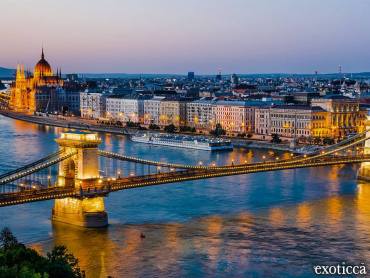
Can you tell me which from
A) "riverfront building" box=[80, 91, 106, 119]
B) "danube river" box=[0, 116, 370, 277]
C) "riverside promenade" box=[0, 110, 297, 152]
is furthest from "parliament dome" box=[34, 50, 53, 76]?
"danube river" box=[0, 116, 370, 277]

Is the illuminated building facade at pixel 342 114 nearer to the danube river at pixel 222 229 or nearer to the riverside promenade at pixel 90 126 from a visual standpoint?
the riverside promenade at pixel 90 126

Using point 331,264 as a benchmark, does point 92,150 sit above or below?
above

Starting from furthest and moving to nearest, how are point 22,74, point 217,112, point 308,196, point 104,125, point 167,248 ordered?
point 22,74 → point 104,125 → point 217,112 → point 308,196 → point 167,248

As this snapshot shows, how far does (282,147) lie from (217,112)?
1011 cm

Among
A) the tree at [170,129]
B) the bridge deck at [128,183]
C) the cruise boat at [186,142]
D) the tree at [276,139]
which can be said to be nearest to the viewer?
the bridge deck at [128,183]

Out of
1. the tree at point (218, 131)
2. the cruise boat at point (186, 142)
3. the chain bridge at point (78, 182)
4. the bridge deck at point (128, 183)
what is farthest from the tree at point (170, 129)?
the chain bridge at point (78, 182)

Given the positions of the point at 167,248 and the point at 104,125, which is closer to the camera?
the point at 167,248

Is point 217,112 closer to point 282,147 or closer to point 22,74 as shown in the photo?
point 282,147

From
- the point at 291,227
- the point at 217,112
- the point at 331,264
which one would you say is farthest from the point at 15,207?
the point at 217,112

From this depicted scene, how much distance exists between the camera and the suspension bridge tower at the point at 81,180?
15.2 metres

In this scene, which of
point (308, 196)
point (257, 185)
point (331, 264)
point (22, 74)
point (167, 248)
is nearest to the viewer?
point (331, 264)

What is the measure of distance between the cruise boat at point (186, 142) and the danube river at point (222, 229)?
9.39 meters

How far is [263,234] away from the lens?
14633 millimetres

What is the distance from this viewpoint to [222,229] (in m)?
15.0
